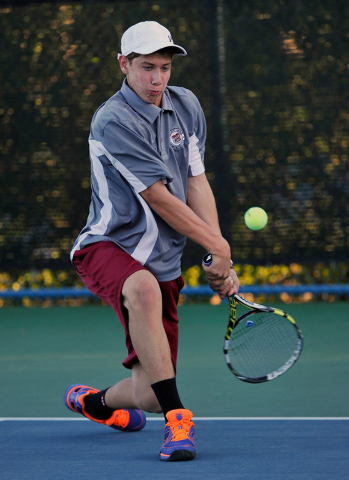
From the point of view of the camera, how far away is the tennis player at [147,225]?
10.3ft

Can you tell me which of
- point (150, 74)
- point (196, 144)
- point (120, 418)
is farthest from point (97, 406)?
point (150, 74)

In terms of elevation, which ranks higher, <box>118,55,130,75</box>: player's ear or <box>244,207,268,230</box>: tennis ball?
<box>118,55,130,75</box>: player's ear

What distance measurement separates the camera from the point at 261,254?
679 centimetres

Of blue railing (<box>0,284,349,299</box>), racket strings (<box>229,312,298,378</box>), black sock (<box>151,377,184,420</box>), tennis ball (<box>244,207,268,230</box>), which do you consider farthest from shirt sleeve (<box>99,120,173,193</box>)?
blue railing (<box>0,284,349,299</box>)

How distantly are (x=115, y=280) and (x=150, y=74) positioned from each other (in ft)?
2.32

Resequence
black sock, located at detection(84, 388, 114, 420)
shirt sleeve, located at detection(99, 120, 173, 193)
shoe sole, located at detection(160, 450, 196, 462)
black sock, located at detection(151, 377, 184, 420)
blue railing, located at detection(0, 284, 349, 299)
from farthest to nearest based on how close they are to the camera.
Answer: blue railing, located at detection(0, 284, 349, 299)
black sock, located at detection(84, 388, 114, 420)
shirt sleeve, located at detection(99, 120, 173, 193)
black sock, located at detection(151, 377, 184, 420)
shoe sole, located at detection(160, 450, 196, 462)

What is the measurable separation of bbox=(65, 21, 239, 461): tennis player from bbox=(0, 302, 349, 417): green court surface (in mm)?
678

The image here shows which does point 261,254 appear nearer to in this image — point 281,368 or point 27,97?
point 27,97

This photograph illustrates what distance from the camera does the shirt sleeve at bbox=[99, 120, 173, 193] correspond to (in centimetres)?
325

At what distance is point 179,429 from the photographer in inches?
121

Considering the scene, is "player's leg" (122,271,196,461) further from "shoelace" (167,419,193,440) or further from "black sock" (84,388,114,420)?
"black sock" (84,388,114,420)

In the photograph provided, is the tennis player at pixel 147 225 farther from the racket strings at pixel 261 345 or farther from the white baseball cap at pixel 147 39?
the racket strings at pixel 261 345

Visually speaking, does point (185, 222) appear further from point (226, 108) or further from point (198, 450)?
point (226, 108)

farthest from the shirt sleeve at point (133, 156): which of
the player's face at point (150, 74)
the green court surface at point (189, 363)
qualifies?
the green court surface at point (189, 363)
